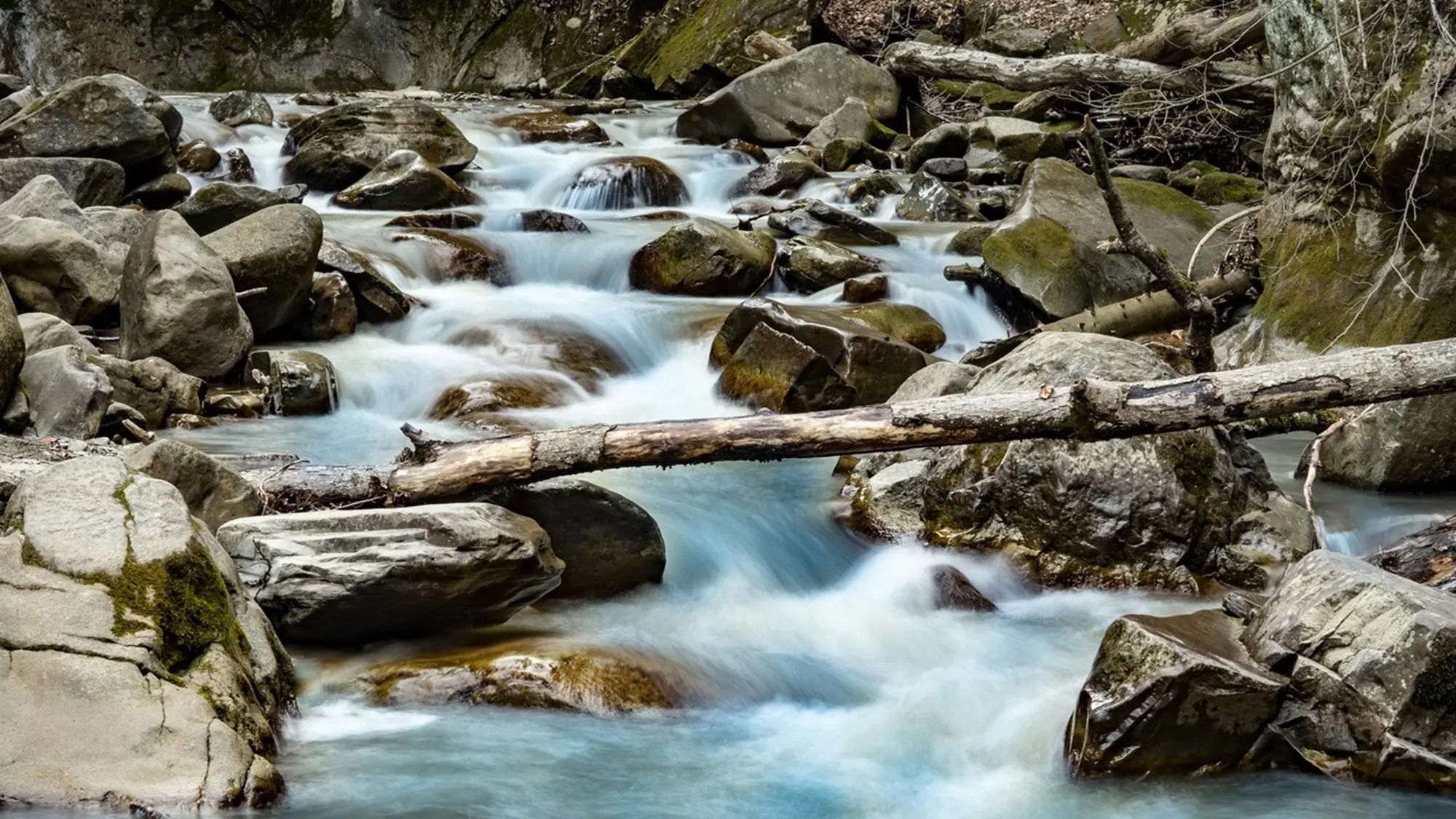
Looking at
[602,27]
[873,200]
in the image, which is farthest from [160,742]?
[602,27]

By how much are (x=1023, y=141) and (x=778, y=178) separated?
9.82ft

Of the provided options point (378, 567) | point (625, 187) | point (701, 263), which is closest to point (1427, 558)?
point (378, 567)

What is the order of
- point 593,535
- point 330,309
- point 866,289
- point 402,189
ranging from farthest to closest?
point 402,189, point 866,289, point 330,309, point 593,535

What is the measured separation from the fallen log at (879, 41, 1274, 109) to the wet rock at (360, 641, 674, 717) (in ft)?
25.7

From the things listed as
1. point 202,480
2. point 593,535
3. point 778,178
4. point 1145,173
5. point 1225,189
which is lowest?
point 593,535

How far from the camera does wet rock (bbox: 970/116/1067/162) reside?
Result: 14.5 metres

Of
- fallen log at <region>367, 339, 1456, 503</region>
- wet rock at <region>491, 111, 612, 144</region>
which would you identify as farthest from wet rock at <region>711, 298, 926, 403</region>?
wet rock at <region>491, 111, 612, 144</region>

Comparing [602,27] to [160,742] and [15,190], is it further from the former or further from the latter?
[160,742]

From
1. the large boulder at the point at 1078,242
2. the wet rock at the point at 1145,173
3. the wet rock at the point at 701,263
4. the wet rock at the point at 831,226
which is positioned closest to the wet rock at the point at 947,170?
the wet rock at the point at 1145,173

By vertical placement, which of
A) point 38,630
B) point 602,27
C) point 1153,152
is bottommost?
point 38,630

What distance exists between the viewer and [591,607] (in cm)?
541

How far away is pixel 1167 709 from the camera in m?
4.03

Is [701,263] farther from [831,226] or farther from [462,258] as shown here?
[462,258]

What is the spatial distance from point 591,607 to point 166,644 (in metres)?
2.04
